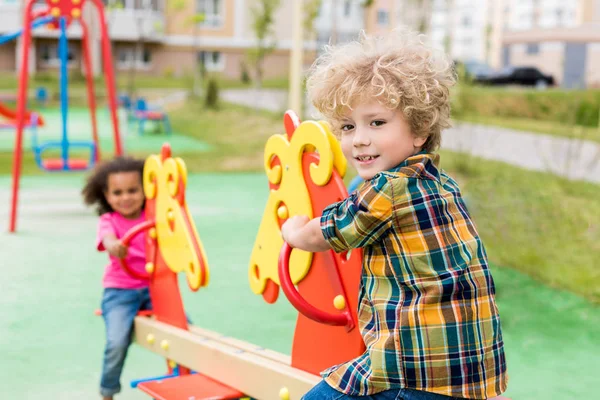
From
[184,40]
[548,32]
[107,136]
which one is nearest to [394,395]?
[107,136]

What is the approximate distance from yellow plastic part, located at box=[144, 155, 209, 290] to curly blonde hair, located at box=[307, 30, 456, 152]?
1.06 m

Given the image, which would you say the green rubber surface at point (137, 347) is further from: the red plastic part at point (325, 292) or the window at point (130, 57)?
the window at point (130, 57)

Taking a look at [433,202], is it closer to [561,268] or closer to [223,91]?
[561,268]

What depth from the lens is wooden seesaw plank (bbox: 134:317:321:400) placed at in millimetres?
2240

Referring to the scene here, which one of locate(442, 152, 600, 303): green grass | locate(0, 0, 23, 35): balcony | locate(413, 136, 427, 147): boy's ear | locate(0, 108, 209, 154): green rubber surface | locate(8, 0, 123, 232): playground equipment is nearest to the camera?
locate(413, 136, 427, 147): boy's ear

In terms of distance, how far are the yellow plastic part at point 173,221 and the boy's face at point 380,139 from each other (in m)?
1.07

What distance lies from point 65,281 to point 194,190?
3835 millimetres

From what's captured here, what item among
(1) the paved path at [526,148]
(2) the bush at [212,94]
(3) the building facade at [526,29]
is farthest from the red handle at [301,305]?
(3) the building facade at [526,29]

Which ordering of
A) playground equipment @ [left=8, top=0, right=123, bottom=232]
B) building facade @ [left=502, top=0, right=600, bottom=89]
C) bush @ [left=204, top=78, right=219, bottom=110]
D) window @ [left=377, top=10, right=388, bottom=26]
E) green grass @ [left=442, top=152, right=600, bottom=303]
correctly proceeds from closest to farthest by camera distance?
green grass @ [left=442, top=152, right=600, bottom=303], playground equipment @ [left=8, top=0, right=123, bottom=232], bush @ [left=204, top=78, right=219, bottom=110], building facade @ [left=502, top=0, right=600, bottom=89], window @ [left=377, top=10, right=388, bottom=26]

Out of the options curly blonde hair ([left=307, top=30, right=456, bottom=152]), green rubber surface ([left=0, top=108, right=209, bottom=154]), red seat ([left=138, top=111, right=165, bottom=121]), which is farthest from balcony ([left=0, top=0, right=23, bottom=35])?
curly blonde hair ([left=307, top=30, right=456, bottom=152])

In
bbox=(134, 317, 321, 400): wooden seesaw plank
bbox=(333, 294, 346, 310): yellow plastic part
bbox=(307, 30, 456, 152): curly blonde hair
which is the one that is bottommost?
bbox=(134, 317, 321, 400): wooden seesaw plank

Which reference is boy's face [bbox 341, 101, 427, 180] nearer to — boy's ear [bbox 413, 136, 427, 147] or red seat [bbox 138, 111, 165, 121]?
boy's ear [bbox 413, 136, 427, 147]

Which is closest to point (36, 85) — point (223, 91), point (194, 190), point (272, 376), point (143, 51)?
point (223, 91)

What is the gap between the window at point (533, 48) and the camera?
126ft
